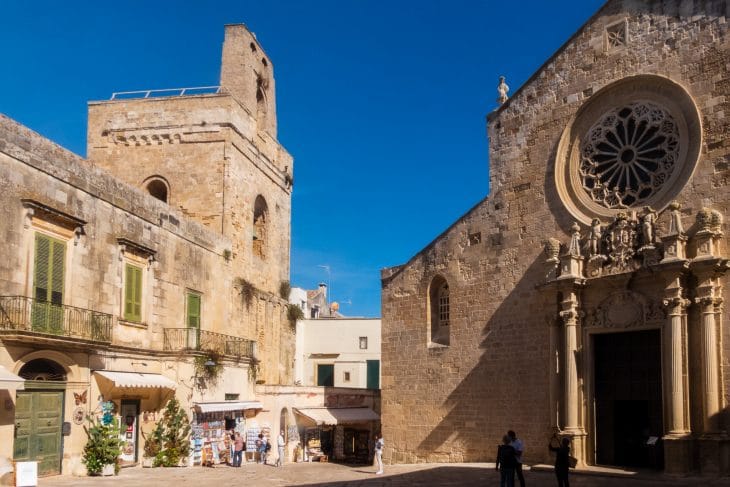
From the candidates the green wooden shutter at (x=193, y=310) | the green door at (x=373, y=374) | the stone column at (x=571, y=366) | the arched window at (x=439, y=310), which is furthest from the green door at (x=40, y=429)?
the green door at (x=373, y=374)

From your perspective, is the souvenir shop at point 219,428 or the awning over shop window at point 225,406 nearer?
the awning over shop window at point 225,406

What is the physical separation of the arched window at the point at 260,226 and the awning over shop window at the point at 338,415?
6.31 metres

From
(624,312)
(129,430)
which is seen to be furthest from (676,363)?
(129,430)

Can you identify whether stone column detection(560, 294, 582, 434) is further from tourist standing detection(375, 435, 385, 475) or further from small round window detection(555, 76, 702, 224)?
tourist standing detection(375, 435, 385, 475)

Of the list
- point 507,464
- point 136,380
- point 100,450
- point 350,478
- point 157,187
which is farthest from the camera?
point 157,187

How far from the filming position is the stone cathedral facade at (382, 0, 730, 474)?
16.7m

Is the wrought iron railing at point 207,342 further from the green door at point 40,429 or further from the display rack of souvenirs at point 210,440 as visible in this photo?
the green door at point 40,429

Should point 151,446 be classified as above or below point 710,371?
below

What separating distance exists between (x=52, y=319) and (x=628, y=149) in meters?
13.4

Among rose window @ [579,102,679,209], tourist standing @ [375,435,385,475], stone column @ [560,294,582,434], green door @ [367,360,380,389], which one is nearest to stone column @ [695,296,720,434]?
stone column @ [560,294,582,434]

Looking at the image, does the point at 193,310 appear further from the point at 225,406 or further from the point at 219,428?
the point at 219,428

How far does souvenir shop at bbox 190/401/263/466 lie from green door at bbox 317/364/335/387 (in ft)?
53.4

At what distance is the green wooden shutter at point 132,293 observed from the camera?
20.0 metres

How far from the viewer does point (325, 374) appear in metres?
41.9
